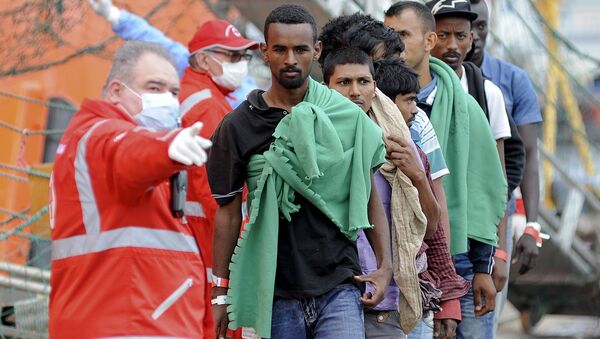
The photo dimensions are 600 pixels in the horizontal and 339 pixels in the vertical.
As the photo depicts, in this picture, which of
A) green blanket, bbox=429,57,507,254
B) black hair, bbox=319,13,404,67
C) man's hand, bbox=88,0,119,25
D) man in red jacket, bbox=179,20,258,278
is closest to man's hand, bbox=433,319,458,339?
green blanket, bbox=429,57,507,254

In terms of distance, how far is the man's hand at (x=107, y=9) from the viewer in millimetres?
8430

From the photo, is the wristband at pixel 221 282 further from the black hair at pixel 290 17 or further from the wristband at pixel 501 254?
the wristband at pixel 501 254

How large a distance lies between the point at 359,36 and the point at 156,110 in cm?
136

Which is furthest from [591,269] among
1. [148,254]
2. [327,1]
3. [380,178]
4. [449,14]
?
[148,254]

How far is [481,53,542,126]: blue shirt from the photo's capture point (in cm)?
744

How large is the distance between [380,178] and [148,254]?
4.34ft

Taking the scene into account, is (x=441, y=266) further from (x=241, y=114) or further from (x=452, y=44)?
(x=452, y=44)

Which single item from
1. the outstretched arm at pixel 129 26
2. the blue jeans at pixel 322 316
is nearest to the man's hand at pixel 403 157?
the blue jeans at pixel 322 316

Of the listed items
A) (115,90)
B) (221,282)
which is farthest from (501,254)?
(115,90)

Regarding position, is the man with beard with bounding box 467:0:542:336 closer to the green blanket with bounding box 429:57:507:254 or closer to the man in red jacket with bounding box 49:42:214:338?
the green blanket with bounding box 429:57:507:254

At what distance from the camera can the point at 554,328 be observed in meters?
13.7

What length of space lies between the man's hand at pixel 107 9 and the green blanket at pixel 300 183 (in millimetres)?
3447

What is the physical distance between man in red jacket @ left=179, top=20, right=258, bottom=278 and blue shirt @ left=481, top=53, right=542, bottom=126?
1417mm

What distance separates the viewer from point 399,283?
215 inches
